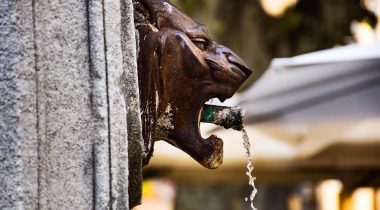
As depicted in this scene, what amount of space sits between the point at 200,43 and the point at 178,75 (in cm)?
11

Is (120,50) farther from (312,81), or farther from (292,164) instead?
(292,164)

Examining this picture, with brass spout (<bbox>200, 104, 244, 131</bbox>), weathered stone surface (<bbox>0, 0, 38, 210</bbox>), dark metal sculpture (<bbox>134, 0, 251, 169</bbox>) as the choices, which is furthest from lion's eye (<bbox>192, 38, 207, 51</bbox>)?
weathered stone surface (<bbox>0, 0, 38, 210</bbox>)

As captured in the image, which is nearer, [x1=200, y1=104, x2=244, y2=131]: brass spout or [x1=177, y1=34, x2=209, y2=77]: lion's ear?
[x1=177, y1=34, x2=209, y2=77]: lion's ear

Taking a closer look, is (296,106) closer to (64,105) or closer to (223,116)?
(223,116)

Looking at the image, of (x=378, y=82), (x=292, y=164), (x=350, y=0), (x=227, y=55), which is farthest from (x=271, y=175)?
(x=227, y=55)

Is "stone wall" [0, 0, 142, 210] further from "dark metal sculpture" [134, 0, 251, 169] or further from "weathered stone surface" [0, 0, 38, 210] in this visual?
"dark metal sculpture" [134, 0, 251, 169]

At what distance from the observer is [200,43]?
2.38 m

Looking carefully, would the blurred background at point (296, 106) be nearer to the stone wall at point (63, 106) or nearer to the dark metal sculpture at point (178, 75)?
→ the dark metal sculpture at point (178, 75)

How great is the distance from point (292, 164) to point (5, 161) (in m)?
6.31

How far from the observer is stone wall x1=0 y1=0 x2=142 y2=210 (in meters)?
1.96

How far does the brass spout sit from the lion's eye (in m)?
0.15

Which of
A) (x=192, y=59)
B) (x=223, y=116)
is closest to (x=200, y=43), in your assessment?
(x=192, y=59)

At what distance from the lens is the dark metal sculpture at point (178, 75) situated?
7.50ft

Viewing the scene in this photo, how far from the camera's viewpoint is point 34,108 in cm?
198
